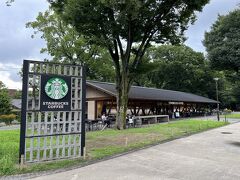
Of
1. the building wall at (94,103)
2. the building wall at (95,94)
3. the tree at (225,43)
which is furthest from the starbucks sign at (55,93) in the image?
the building wall at (94,103)

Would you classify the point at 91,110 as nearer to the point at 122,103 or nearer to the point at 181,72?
the point at 122,103

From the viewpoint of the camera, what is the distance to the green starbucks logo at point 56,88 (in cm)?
790

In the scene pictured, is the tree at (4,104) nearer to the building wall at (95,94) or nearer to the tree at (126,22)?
the building wall at (95,94)

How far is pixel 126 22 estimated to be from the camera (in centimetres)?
1669

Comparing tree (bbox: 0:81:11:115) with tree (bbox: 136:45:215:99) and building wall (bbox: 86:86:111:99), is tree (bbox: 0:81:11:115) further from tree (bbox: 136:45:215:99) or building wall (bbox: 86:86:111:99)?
tree (bbox: 136:45:215:99)

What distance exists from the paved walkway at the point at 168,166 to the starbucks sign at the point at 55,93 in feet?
6.80

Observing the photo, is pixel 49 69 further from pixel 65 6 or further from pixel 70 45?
pixel 70 45

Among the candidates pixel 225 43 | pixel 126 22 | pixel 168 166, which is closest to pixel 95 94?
pixel 126 22

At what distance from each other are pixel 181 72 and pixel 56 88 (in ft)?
162

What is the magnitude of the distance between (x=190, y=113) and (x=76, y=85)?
31.2 meters

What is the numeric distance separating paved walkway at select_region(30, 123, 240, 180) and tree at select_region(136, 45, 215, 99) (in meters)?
43.6

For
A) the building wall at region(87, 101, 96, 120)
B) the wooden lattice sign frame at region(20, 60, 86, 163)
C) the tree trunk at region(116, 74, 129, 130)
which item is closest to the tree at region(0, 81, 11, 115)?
the building wall at region(87, 101, 96, 120)

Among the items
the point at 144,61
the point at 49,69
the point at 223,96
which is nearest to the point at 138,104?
the point at 144,61

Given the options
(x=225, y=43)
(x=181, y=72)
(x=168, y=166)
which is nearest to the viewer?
(x=168, y=166)
